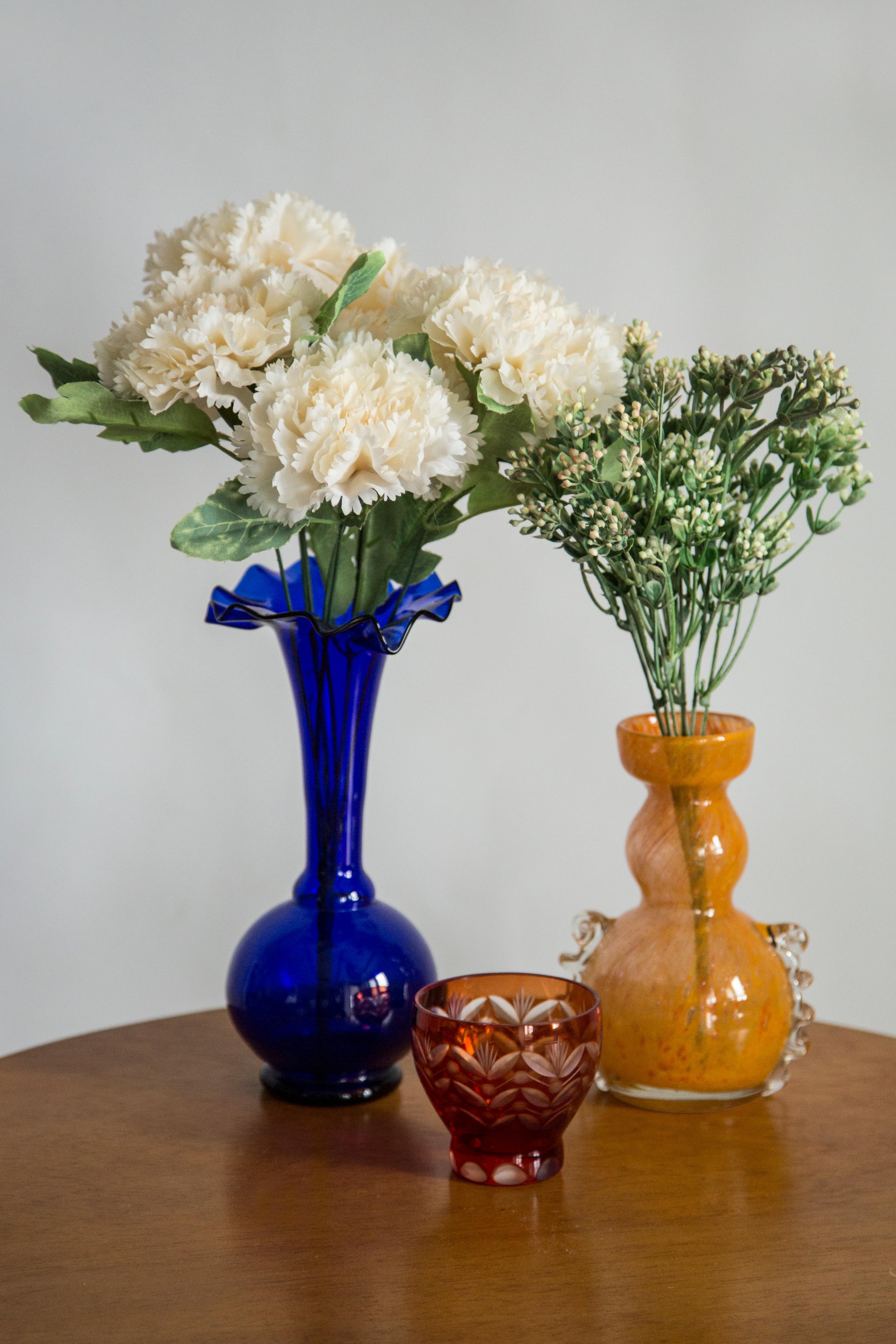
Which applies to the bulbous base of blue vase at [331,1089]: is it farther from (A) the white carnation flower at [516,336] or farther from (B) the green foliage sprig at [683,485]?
(A) the white carnation flower at [516,336]

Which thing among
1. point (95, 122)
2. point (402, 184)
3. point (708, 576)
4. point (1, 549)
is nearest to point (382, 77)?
point (402, 184)

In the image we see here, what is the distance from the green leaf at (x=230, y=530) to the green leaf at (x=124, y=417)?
0.07 metres

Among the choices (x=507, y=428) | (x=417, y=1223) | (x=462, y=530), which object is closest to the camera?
(x=417, y=1223)

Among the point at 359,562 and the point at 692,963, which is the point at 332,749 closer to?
the point at 359,562

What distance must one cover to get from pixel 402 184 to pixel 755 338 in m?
0.52

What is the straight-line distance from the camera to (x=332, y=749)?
94 cm

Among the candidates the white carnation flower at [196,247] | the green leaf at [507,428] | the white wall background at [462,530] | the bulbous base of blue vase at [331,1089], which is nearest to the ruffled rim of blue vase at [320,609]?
the green leaf at [507,428]

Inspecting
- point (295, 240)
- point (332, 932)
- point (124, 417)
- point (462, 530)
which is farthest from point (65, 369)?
point (462, 530)

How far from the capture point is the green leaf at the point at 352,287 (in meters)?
0.83

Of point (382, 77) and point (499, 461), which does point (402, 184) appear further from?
point (499, 461)

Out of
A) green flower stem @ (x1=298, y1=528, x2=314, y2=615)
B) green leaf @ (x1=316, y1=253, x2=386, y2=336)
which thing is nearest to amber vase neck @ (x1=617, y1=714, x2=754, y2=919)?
green flower stem @ (x1=298, y1=528, x2=314, y2=615)

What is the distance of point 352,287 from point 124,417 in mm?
179

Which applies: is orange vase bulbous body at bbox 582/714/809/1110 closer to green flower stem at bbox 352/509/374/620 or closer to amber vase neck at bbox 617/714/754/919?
amber vase neck at bbox 617/714/754/919

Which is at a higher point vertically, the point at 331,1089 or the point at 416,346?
the point at 416,346
